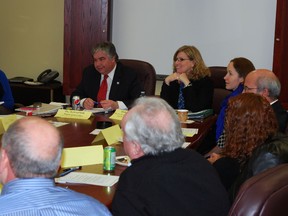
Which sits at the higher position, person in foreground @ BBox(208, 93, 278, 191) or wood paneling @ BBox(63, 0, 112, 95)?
wood paneling @ BBox(63, 0, 112, 95)

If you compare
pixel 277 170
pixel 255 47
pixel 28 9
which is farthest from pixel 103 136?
pixel 28 9

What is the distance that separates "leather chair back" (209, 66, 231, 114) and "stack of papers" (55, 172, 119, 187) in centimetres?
236

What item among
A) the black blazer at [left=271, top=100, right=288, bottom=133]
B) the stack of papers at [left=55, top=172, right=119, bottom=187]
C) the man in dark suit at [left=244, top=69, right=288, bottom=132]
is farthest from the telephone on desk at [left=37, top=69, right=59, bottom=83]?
the stack of papers at [left=55, top=172, right=119, bottom=187]

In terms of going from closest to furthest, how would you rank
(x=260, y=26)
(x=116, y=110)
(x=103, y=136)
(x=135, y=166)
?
(x=135, y=166)
(x=103, y=136)
(x=116, y=110)
(x=260, y=26)

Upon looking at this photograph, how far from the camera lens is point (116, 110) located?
3.60 m

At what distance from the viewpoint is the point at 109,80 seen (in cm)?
425

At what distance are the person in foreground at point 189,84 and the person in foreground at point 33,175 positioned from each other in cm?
278

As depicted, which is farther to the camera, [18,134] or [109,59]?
[109,59]

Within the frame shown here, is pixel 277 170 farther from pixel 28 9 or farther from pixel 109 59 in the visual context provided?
pixel 28 9

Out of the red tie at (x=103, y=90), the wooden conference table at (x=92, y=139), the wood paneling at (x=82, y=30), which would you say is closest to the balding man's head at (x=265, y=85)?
the wooden conference table at (x=92, y=139)

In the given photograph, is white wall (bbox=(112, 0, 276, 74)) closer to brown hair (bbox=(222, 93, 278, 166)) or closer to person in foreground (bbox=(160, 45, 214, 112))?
person in foreground (bbox=(160, 45, 214, 112))

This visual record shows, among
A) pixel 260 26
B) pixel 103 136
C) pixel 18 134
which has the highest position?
pixel 260 26

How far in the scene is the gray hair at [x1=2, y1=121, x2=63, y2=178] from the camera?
130 centimetres

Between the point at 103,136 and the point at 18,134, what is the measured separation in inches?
58.6
